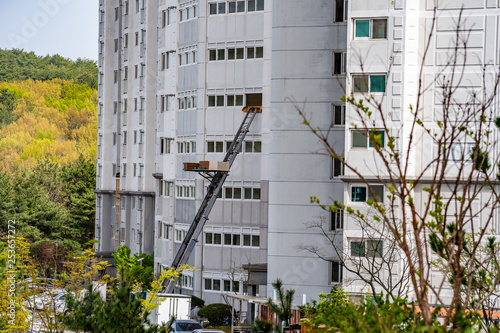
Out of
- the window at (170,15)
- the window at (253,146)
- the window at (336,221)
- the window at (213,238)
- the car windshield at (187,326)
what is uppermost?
the window at (170,15)

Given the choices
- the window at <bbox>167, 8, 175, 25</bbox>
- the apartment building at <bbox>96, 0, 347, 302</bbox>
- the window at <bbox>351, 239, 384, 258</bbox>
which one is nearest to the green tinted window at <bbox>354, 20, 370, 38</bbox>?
the apartment building at <bbox>96, 0, 347, 302</bbox>

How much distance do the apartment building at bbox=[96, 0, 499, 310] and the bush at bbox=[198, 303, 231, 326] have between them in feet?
5.74

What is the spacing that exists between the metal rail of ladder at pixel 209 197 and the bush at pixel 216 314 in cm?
217

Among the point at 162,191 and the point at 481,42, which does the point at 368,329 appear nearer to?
the point at 481,42

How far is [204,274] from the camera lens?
5141 cm

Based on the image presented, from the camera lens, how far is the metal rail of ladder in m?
47.0

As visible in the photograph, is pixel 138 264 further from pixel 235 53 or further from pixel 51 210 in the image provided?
pixel 51 210

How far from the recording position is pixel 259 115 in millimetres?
49250

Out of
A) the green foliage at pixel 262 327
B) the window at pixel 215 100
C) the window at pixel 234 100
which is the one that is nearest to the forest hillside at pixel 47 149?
the window at pixel 215 100

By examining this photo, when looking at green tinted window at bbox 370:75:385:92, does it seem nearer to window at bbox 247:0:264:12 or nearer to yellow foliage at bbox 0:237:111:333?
yellow foliage at bbox 0:237:111:333

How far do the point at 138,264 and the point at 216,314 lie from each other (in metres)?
17.2

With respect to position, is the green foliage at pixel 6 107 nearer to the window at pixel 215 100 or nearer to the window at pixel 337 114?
the window at pixel 215 100

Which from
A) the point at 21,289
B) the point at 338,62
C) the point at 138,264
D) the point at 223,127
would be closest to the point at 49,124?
the point at 138,264

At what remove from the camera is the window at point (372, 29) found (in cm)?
3600
